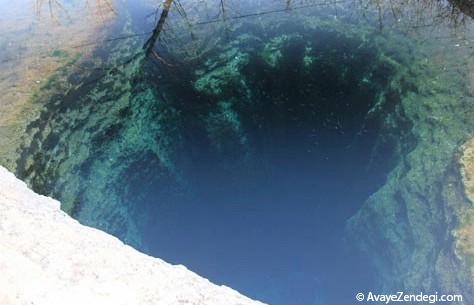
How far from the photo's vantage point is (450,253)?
4.08m

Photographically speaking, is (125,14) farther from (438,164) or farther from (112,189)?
(438,164)

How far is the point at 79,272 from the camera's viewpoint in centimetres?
276

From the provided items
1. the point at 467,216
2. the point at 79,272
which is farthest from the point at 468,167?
the point at 79,272

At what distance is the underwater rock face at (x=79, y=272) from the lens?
262 centimetres

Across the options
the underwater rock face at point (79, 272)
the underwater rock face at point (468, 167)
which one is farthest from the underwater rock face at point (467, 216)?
the underwater rock face at point (79, 272)

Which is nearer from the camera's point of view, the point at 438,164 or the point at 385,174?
the point at 438,164

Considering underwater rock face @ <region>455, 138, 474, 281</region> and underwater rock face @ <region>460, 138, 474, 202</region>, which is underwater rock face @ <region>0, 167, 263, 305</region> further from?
underwater rock face @ <region>460, 138, 474, 202</region>

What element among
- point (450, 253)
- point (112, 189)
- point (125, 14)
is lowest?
point (450, 253)

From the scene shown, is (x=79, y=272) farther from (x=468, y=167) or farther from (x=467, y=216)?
(x=468, y=167)

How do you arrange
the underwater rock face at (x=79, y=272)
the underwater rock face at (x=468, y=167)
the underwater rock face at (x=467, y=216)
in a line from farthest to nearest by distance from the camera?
the underwater rock face at (x=468, y=167) < the underwater rock face at (x=467, y=216) < the underwater rock face at (x=79, y=272)

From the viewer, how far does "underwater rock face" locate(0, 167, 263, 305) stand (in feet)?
8.61

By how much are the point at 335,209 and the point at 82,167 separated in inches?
134

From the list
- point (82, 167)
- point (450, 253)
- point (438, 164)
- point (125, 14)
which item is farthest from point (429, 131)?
point (125, 14)

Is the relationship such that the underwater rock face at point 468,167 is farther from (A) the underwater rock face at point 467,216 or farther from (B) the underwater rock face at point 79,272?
(B) the underwater rock face at point 79,272
